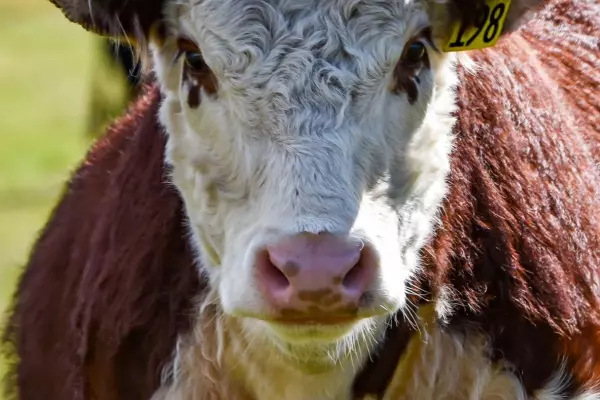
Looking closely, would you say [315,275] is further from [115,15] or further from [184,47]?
[115,15]

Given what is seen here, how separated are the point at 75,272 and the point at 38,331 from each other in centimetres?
25

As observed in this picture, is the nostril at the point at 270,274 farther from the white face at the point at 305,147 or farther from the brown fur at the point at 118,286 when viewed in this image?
the brown fur at the point at 118,286

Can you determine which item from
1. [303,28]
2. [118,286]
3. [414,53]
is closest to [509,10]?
[414,53]

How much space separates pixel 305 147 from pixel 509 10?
90 centimetres

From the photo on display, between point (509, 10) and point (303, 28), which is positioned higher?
point (303, 28)

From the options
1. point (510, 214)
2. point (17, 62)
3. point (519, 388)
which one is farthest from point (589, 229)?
point (17, 62)

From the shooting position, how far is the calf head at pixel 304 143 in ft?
10.6

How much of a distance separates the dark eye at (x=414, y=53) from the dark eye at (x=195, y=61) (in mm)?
517

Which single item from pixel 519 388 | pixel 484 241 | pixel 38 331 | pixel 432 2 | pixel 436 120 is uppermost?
pixel 432 2

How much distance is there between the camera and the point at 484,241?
3.97m

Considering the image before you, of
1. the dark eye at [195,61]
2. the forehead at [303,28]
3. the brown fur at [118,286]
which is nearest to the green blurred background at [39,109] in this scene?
the brown fur at [118,286]

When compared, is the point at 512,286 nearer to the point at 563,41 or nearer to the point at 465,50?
the point at 465,50

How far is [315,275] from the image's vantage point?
3133 millimetres

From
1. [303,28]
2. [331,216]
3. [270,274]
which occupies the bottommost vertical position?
[270,274]
